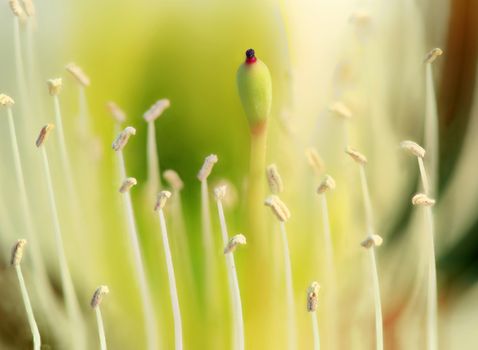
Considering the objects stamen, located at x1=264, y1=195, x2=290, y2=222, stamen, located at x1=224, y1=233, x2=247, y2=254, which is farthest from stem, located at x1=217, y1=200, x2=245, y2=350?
stamen, located at x1=264, y1=195, x2=290, y2=222

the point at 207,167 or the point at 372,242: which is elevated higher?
the point at 207,167

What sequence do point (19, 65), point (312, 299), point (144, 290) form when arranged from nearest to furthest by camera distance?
point (312, 299)
point (144, 290)
point (19, 65)

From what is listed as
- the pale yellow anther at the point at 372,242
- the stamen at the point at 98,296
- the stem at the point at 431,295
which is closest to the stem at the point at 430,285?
the stem at the point at 431,295

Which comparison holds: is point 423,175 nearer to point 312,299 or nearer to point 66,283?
point 312,299

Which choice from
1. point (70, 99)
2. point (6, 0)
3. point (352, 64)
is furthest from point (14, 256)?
point (352, 64)

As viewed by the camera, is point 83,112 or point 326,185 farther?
point 83,112

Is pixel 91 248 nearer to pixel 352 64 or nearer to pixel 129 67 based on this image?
pixel 129 67

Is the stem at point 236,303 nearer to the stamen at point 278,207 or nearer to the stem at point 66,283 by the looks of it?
the stamen at point 278,207

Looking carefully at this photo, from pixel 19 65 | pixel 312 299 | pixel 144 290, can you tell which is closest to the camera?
pixel 312 299

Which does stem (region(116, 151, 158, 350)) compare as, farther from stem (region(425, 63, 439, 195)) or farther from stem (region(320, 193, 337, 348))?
stem (region(425, 63, 439, 195))

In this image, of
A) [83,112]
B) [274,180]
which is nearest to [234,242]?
[274,180]
